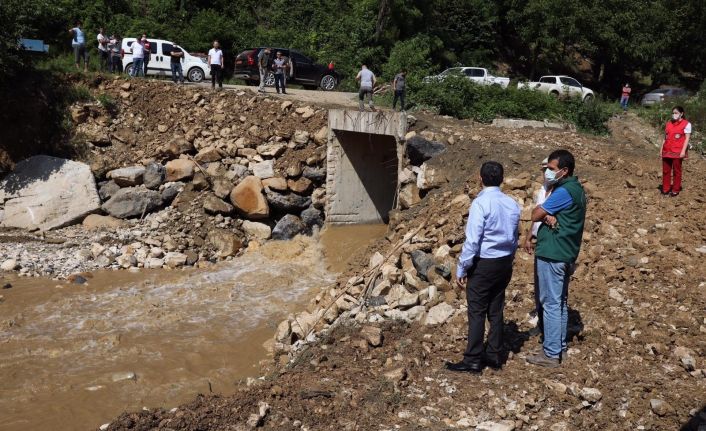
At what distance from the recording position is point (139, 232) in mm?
13227

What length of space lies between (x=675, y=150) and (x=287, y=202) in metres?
7.97

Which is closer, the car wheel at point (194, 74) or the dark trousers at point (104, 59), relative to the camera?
the dark trousers at point (104, 59)

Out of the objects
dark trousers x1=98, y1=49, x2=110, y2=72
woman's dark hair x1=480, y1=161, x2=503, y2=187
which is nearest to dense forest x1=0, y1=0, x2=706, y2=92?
dark trousers x1=98, y1=49, x2=110, y2=72

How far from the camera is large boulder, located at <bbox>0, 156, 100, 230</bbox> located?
13422 millimetres

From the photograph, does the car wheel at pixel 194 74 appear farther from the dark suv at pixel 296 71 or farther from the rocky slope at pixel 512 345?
the rocky slope at pixel 512 345

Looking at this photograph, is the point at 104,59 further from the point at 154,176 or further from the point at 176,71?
the point at 154,176

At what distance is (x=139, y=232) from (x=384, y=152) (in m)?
5.99

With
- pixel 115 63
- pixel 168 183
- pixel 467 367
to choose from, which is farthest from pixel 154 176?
pixel 467 367

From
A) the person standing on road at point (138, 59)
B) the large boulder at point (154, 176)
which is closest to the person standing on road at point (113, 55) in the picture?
the person standing on road at point (138, 59)

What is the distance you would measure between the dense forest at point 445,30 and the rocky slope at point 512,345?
13.7 metres

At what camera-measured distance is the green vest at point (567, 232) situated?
17.3 ft

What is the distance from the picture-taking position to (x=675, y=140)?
9.08 meters

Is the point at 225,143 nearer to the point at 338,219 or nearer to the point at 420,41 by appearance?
the point at 338,219

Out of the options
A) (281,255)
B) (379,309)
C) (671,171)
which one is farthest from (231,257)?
(671,171)
